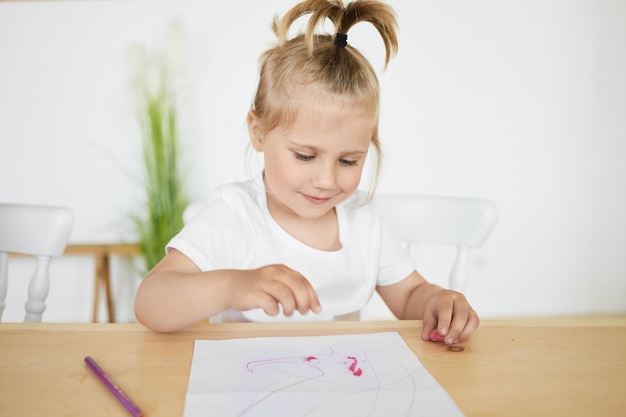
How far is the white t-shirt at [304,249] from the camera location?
101 centimetres

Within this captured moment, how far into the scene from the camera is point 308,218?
43.8 inches

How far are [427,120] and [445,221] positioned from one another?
1525 millimetres

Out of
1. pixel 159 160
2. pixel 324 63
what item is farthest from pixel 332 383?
pixel 159 160

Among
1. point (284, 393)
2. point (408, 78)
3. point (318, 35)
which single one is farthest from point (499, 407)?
point (408, 78)

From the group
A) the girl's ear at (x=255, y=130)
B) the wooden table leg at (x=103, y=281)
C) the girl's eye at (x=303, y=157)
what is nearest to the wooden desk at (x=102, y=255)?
the wooden table leg at (x=103, y=281)

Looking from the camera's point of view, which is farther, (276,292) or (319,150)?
(319,150)

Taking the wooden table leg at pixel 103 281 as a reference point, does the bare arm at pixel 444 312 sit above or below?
above

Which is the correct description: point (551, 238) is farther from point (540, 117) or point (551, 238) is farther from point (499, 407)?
point (499, 407)

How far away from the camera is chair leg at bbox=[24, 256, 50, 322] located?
104cm

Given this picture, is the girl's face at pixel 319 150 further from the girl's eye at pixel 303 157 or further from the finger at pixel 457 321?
the finger at pixel 457 321

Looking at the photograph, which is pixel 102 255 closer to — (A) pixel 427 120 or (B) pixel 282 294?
(A) pixel 427 120

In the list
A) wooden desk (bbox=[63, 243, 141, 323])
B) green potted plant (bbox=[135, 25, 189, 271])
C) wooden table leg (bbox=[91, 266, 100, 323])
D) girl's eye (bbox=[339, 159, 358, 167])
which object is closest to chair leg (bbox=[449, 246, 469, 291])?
girl's eye (bbox=[339, 159, 358, 167])

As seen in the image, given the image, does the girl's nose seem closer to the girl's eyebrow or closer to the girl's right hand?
the girl's eyebrow

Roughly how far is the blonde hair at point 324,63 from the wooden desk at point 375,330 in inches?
14.6
